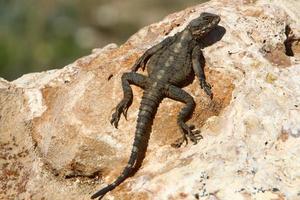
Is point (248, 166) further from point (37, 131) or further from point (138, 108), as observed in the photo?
point (37, 131)

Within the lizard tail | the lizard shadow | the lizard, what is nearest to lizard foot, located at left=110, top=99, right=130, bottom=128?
the lizard

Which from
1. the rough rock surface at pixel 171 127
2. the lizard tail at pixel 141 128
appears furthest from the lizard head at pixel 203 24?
the lizard tail at pixel 141 128

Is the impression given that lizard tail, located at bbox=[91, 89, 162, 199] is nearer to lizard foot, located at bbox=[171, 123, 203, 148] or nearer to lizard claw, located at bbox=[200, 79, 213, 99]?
lizard foot, located at bbox=[171, 123, 203, 148]

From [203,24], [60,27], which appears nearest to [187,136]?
[203,24]

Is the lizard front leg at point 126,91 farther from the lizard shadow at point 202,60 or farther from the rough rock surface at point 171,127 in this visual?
the lizard shadow at point 202,60

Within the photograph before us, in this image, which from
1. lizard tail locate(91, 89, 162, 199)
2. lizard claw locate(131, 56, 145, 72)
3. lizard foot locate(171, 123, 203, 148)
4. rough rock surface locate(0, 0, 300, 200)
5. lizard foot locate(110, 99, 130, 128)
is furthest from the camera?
lizard claw locate(131, 56, 145, 72)

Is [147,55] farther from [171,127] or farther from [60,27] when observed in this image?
[60,27]

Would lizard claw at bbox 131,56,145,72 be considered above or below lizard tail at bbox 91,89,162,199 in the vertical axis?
above
